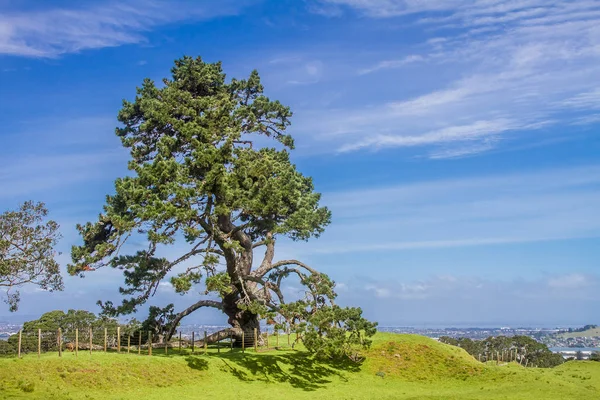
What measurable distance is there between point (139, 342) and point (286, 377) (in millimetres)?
9557

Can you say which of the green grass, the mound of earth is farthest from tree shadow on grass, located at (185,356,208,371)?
the mound of earth

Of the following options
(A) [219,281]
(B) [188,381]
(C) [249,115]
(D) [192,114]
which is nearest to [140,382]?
(B) [188,381]

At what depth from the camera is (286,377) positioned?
3609 cm

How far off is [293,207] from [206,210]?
6.50 metres

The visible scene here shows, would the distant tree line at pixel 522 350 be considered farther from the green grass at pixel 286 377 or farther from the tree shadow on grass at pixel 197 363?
the tree shadow on grass at pixel 197 363

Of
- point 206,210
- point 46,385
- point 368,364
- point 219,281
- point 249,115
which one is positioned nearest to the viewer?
point 46,385

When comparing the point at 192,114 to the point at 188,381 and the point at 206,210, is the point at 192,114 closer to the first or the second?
the point at 206,210

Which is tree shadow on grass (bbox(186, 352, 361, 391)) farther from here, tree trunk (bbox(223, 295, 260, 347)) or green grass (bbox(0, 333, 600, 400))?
tree trunk (bbox(223, 295, 260, 347))

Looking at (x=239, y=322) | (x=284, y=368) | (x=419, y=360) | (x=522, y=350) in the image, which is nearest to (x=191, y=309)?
(x=239, y=322)

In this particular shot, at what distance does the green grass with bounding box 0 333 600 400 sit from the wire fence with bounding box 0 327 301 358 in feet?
7.97

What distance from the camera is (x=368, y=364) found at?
132ft

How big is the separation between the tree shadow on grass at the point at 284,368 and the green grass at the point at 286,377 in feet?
0.21

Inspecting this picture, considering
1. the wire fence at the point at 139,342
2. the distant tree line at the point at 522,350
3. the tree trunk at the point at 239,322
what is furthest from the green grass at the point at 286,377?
the distant tree line at the point at 522,350

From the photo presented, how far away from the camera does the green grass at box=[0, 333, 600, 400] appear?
28.2 metres
